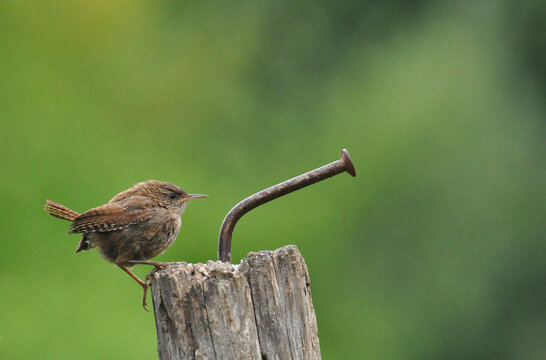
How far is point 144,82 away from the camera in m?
8.76

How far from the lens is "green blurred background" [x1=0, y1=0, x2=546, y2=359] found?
6898 millimetres

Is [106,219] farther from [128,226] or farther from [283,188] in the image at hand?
[283,188]

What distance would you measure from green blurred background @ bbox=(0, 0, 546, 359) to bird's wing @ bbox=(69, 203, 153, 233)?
2.48 m

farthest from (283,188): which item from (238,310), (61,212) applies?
(61,212)

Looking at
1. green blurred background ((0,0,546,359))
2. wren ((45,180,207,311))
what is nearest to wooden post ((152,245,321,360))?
wren ((45,180,207,311))

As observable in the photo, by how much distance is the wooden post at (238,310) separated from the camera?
2656mm

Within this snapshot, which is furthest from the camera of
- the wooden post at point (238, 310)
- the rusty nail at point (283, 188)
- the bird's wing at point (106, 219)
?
the bird's wing at point (106, 219)

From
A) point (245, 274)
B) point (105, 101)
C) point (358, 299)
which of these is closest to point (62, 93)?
point (105, 101)

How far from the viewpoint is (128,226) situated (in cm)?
409

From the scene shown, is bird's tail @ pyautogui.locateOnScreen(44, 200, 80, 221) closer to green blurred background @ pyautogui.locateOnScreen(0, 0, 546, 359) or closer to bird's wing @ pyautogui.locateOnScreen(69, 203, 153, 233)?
bird's wing @ pyautogui.locateOnScreen(69, 203, 153, 233)

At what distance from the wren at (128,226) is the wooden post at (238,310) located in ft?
4.29

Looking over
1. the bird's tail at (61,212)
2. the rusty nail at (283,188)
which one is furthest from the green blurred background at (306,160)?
the rusty nail at (283,188)

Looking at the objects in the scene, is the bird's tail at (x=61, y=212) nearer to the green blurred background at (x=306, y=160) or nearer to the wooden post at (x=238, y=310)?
the wooden post at (x=238, y=310)

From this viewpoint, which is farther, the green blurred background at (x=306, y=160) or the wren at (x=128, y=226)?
the green blurred background at (x=306, y=160)
